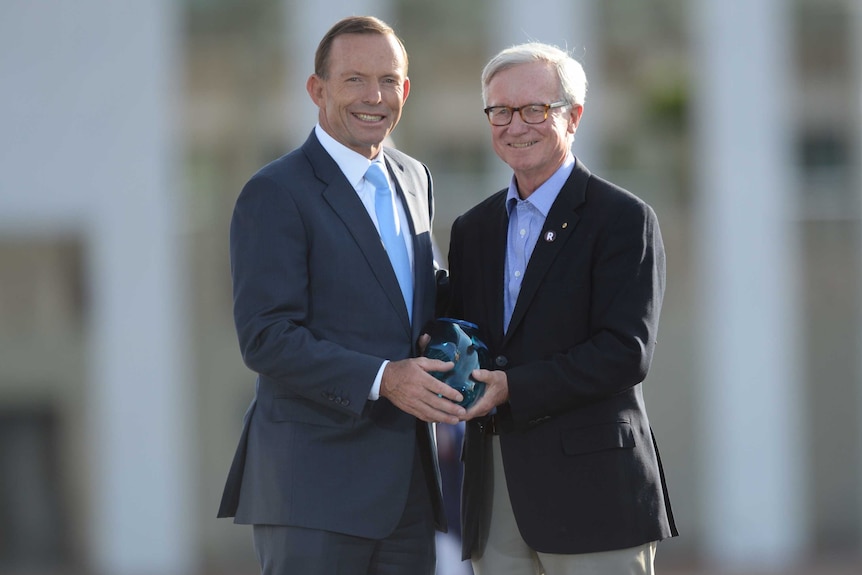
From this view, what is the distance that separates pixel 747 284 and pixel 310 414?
897cm

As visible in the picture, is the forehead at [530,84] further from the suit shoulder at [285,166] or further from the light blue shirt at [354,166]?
the suit shoulder at [285,166]

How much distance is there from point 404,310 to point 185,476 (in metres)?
8.73

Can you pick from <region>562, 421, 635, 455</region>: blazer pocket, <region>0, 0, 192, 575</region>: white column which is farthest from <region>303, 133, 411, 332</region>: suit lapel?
<region>0, 0, 192, 575</region>: white column

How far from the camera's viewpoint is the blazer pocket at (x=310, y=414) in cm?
349

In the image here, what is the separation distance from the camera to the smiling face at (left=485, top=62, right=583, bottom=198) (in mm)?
3490

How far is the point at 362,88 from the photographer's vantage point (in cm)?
354

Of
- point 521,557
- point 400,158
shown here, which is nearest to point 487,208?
point 400,158

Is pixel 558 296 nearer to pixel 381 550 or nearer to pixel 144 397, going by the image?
pixel 381 550

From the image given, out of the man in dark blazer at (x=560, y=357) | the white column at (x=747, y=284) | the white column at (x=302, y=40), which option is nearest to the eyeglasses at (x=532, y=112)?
the man in dark blazer at (x=560, y=357)

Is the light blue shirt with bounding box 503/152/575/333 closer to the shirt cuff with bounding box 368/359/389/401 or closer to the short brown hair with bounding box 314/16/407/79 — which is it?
the shirt cuff with bounding box 368/359/389/401

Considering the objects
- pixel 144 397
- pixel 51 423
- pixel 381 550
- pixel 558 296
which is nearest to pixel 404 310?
pixel 558 296

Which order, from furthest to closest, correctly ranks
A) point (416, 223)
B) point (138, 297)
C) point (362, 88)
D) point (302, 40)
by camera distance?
point (302, 40) → point (138, 297) → point (416, 223) → point (362, 88)

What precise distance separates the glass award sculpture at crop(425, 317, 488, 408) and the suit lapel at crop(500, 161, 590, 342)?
0.12 m

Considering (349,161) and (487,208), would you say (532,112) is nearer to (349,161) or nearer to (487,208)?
(487,208)
